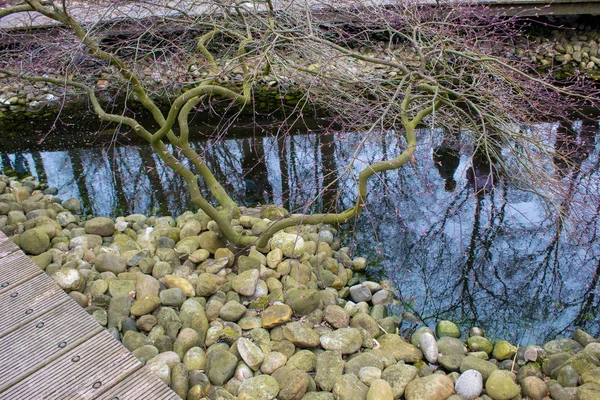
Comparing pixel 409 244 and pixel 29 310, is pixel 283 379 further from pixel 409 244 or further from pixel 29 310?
pixel 409 244

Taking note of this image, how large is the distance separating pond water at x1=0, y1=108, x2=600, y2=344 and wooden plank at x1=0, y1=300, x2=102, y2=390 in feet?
4.47

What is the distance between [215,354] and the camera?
9.23 feet

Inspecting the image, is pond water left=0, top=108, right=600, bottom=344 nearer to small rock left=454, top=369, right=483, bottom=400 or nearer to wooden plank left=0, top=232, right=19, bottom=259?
small rock left=454, top=369, right=483, bottom=400

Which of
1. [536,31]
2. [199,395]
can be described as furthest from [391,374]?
[536,31]

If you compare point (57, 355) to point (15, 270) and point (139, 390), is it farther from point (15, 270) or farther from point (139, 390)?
point (15, 270)

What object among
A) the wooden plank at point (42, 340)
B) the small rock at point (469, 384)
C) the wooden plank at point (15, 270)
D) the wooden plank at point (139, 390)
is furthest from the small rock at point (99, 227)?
the small rock at point (469, 384)

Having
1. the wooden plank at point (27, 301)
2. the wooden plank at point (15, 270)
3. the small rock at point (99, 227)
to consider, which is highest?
the wooden plank at point (15, 270)

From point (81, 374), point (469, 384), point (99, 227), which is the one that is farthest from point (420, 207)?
point (81, 374)

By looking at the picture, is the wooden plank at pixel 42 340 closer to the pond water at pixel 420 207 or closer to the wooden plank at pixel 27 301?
the wooden plank at pixel 27 301

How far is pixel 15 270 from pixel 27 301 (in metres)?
0.34

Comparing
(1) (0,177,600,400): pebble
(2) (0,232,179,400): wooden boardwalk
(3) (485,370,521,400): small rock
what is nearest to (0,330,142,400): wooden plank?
(2) (0,232,179,400): wooden boardwalk

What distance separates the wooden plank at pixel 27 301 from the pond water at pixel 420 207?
4.42 feet

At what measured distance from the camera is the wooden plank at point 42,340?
7.62ft

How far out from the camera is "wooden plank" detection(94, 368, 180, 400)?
220cm
